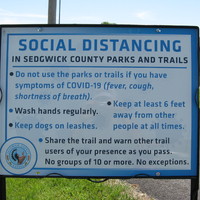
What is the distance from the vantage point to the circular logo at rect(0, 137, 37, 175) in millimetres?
3100

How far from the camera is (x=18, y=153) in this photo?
3.11 m

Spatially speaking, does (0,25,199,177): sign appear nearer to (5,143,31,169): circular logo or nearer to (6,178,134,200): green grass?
(5,143,31,169): circular logo

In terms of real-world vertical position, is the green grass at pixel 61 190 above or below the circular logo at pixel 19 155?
below

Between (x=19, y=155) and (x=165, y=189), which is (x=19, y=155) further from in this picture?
(x=165, y=189)

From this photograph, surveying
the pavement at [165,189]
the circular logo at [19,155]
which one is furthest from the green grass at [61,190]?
the circular logo at [19,155]

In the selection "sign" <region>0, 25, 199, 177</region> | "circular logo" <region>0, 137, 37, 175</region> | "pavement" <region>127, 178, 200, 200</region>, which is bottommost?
"pavement" <region>127, 178, 200, 200</region>

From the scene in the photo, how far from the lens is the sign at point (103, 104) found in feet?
10.1

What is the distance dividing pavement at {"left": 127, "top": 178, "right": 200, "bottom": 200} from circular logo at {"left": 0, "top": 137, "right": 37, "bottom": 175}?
2311 millimetres

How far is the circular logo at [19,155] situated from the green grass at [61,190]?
4.88ft

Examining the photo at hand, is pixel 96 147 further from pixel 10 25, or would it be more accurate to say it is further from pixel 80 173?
pixel 10 25

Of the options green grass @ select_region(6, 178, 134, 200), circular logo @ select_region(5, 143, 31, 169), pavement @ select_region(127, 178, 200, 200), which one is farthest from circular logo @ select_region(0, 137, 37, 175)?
pavement @ select_region(127, 178, 200, 200)

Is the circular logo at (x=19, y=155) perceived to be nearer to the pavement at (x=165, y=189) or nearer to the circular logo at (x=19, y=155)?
the circular logo at (x=19, y=155)

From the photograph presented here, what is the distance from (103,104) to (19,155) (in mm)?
879

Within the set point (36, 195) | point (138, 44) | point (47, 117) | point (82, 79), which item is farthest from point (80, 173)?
point (36, 195)
